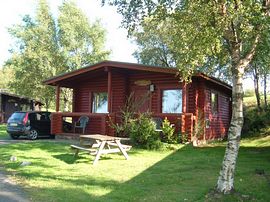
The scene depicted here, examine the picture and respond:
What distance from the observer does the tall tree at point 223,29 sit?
6.69m

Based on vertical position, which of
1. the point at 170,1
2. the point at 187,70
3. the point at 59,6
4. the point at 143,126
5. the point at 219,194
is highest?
the point at 59,6

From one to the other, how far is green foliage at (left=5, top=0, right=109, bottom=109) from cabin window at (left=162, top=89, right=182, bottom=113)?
66.8ft

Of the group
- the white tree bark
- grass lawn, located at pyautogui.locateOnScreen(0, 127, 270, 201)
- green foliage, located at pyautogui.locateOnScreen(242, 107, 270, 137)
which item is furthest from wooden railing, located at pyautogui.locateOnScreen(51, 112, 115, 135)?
the white tree bark

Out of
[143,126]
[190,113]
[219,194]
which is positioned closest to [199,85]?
[190,113]

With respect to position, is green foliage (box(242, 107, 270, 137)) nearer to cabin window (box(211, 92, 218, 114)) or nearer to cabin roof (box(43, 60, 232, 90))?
cabin window (box(211, 92, 218, 114))

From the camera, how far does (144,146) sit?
1412 cm

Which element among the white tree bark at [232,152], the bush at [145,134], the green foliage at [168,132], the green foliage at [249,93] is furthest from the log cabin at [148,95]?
the green foliage at [249,93]

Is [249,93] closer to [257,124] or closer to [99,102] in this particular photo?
[257,124]

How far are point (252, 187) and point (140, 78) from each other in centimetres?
1149

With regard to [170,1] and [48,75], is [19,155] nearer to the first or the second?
[170,1]

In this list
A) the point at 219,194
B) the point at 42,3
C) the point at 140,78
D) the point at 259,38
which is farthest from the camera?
the point at 42,3

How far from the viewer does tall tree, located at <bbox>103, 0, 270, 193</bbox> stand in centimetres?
669

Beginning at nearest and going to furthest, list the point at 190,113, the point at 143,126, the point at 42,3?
the point at 143,126 → the point at 190,113 → the point at 42,3

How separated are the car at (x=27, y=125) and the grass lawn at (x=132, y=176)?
16.4 ft
